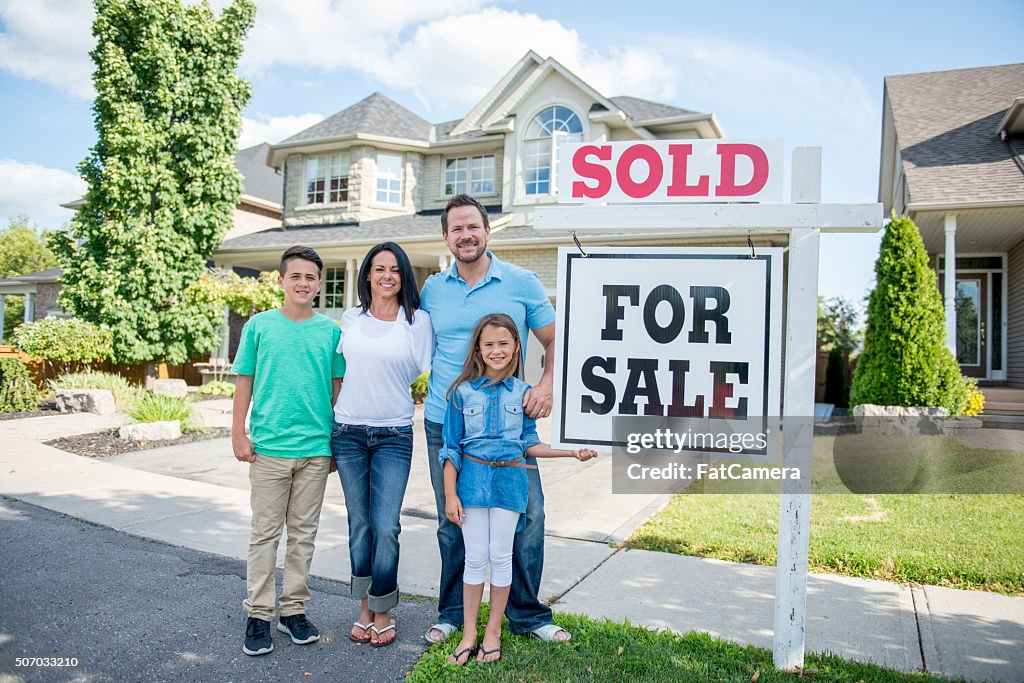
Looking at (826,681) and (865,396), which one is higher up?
(865,396)

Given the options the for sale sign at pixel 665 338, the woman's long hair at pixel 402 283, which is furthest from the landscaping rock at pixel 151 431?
the for sale sign at pixel 665 338

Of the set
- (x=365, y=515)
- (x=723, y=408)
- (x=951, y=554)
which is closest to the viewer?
(x=723, y=408)

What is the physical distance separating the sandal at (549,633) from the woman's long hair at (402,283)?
1623 millimetres

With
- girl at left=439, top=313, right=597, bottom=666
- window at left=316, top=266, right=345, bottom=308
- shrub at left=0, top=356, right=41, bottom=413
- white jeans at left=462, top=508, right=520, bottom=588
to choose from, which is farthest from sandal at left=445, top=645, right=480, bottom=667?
window at left=316, top=266, right=345, bottom=308

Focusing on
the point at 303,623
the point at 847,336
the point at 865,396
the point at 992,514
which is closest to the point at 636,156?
the point at 303,623

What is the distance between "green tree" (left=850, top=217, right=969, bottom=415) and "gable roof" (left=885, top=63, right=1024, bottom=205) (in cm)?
180

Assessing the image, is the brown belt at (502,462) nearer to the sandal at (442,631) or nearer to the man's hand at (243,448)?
the sandal at (442,631)

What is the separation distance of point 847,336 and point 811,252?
1785 centimetres

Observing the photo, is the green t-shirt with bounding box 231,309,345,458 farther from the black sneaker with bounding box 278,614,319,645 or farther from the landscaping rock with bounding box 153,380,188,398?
the landscaping rock with bounding box 153,380,188,398

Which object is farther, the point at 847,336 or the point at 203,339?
the point at 847,336

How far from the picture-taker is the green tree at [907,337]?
10.1 metres

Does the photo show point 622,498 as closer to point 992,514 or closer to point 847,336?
point 992,514

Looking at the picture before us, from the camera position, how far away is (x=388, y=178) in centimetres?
1805

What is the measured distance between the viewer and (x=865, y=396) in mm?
10625
